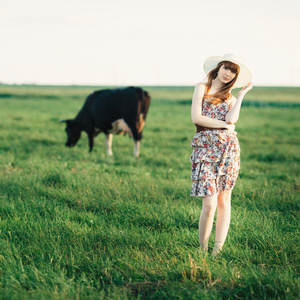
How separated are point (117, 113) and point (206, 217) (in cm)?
750

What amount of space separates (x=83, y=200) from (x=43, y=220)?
87 cm

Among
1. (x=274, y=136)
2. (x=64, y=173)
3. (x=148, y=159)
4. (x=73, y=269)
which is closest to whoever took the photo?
(x=73, y=269)

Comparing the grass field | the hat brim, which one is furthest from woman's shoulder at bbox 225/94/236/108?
the grass field

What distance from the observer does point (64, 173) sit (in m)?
6.42

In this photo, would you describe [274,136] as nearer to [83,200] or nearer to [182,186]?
[182,186]

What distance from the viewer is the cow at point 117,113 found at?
1041cm

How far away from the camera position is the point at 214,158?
11.6 ft

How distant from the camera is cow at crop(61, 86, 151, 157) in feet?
34.2

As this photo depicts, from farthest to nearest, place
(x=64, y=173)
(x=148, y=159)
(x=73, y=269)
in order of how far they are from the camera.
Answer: (x=148, y=159) < (x=64, y=173) < (x=73, y=269)

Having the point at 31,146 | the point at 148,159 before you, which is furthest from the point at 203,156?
the point at 31,146

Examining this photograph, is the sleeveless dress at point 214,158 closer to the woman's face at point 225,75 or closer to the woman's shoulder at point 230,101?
the woman's shoulder at point 230,101

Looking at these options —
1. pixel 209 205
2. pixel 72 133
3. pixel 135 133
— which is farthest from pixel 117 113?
pixel 209 205

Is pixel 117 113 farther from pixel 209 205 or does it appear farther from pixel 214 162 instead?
pixel 209 205

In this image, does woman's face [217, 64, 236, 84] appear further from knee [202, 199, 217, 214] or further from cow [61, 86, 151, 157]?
cow [61, 86, 151, 157]
